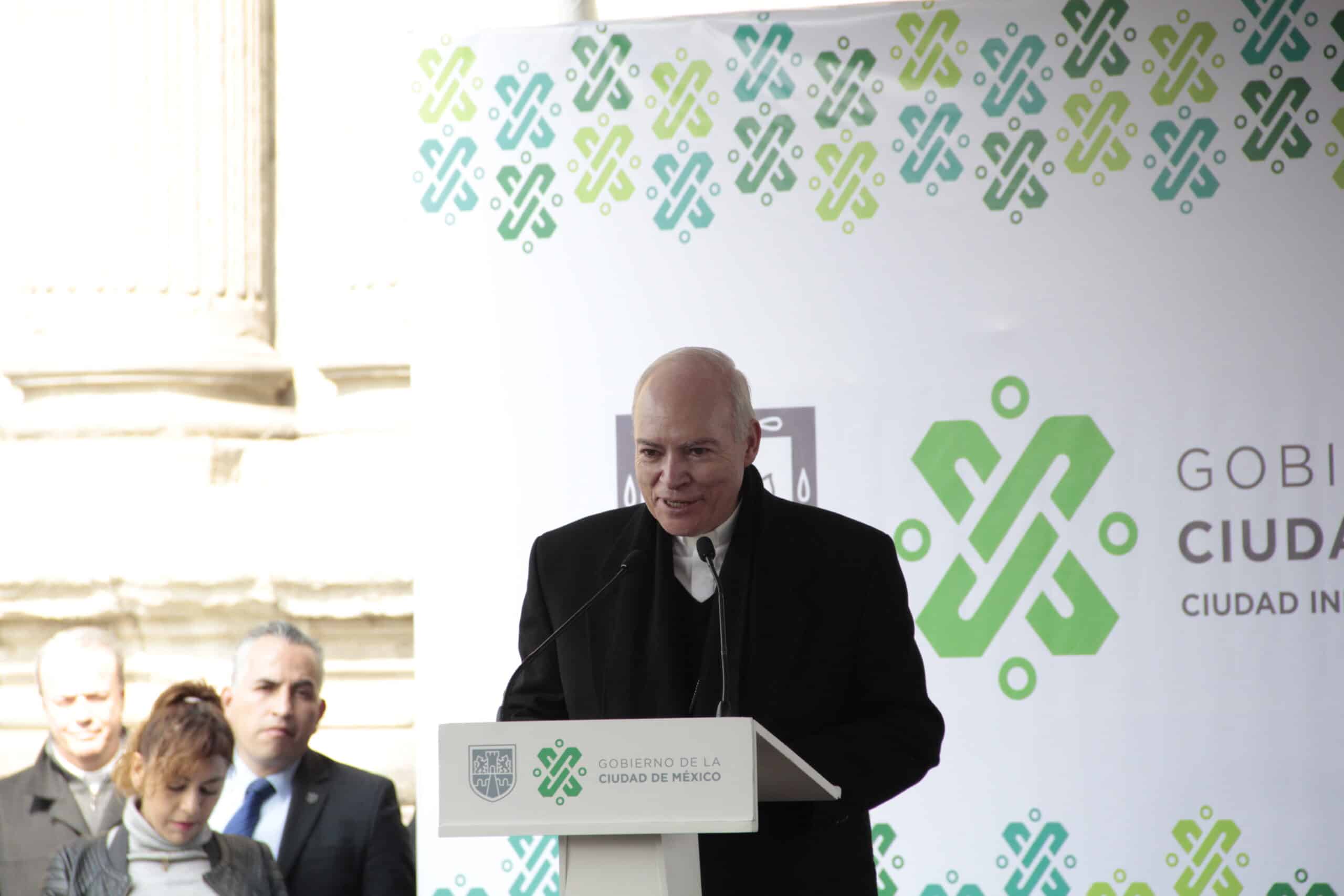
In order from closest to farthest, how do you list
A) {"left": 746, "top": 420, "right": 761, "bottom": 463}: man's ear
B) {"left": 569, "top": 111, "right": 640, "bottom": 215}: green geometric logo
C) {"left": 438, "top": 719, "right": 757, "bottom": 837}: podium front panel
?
{"left": 438, "top": 719, "right": 757, "bottom": 837}: podium front panel → {"left": 746, "top": 420, "right": 761, "bottom": 463}: man's ear → {"left": 569, "top": 111, "right": 640, "bottom": 215}: green geometric logo

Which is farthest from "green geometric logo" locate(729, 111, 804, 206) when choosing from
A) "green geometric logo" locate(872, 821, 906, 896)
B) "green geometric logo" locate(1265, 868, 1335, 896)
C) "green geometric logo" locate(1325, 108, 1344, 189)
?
"green geometric logo" locate(1265, 868, 1335, 896)

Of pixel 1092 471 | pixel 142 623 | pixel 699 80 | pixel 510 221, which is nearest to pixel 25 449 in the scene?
pixel 142 623

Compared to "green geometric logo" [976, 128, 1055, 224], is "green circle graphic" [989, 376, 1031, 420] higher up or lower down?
lower down

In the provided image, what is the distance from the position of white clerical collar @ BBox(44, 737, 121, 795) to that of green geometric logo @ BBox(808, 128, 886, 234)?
2.49m

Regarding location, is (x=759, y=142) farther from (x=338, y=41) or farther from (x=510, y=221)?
(x=338, y=41)

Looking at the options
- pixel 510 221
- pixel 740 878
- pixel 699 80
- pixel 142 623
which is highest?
pixel 699 80

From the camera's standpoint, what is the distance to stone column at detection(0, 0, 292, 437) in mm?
5891

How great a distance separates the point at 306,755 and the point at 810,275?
1.90 meters

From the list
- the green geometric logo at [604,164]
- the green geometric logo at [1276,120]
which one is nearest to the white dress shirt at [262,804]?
the green geometric logo at [604,164]

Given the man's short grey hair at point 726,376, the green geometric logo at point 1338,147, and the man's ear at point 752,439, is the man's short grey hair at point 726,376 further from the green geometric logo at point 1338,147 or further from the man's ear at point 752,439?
the green geometric logo at point 1338,147

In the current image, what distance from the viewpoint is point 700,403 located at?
2.71 metres

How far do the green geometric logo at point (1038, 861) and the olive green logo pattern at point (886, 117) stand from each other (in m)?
1.52

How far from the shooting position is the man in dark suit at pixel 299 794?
460 cm

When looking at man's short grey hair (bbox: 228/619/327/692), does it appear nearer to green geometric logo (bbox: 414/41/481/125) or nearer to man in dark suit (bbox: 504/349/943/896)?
green geometric logo (bbox: 414/41/481/125)
